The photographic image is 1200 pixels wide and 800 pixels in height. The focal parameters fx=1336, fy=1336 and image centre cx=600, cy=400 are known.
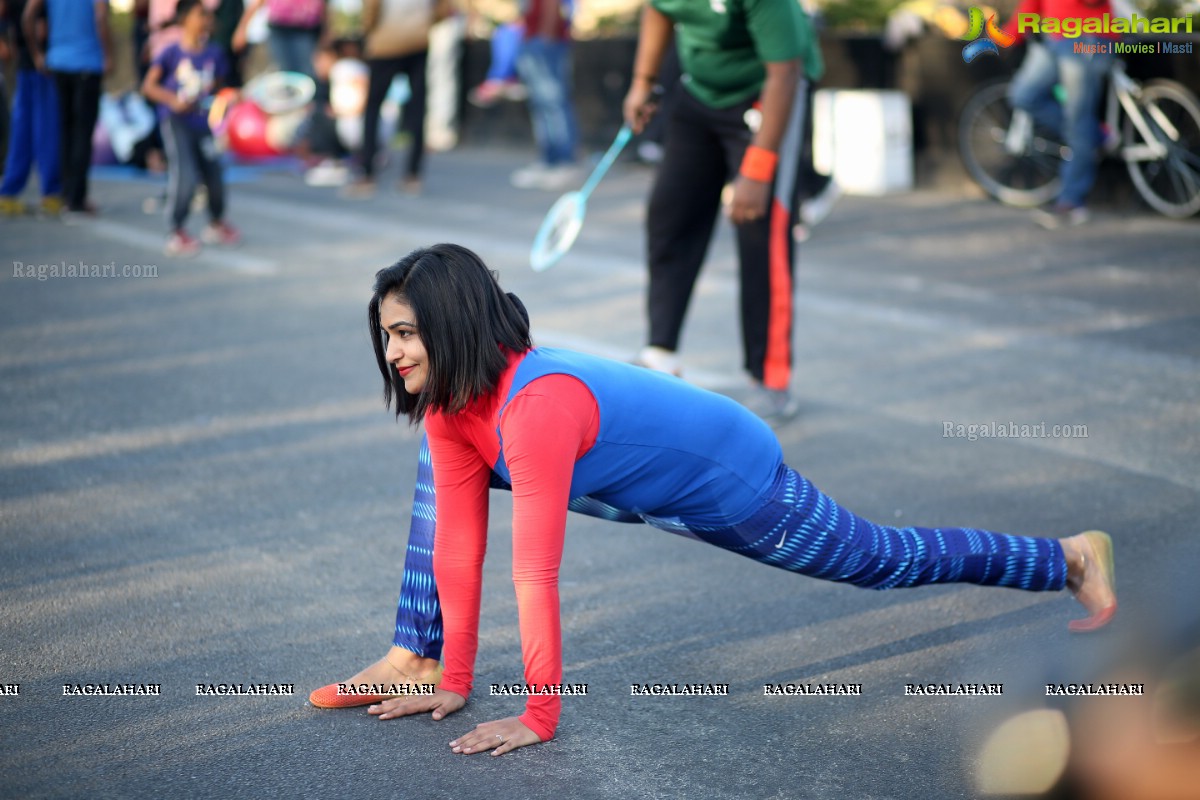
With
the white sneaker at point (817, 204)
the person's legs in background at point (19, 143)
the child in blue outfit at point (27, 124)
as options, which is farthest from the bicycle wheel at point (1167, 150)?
the person's legs in background at point (19, 143)

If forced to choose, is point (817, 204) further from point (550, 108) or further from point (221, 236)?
point (221, 236)

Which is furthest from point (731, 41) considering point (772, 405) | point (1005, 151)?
point (1005, 151)

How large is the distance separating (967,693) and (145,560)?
2.41 m

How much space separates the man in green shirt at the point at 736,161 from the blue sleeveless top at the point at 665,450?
2200 mm

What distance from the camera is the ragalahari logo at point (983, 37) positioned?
9.92 metres

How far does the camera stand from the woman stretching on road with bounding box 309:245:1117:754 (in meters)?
2.67

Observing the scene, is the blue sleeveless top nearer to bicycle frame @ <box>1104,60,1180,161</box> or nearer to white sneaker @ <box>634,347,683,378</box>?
white sneaker @ <box>634,347,683,378</box>

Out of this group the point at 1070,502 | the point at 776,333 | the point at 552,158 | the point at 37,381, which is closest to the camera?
the point at 1070,502

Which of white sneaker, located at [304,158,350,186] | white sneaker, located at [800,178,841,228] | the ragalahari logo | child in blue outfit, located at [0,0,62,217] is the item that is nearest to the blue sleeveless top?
white sneaker, located at [800,178,841,228]

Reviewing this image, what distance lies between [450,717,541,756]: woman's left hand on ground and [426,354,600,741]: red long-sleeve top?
0.9 inches

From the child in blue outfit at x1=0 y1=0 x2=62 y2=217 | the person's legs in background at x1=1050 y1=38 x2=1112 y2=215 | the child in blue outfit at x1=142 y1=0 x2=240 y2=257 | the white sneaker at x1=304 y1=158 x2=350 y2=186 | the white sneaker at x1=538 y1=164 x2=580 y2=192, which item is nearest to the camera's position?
the child in blue outfit at x1=142 y1=0 x2=240 y2=257

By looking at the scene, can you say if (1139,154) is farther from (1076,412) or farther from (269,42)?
(269,42)

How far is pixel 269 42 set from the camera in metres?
12.9

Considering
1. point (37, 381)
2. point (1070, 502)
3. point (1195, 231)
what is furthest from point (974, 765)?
point (1195, 231)
